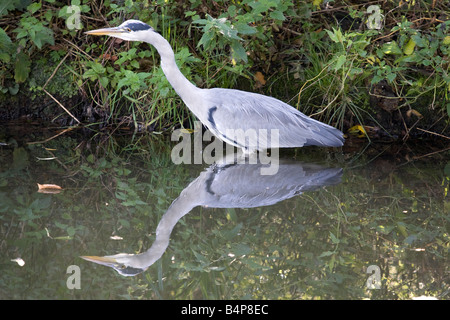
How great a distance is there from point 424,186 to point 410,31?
1.62m

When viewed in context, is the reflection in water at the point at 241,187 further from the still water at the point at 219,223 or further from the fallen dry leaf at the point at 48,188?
the fallen dry leaf at the point at 48,188

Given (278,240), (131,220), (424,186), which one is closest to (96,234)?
(131,220)

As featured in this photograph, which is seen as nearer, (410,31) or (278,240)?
(278,240)

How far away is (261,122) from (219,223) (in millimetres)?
1700

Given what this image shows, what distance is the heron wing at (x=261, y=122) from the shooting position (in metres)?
5.55

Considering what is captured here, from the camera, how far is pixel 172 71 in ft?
18.1

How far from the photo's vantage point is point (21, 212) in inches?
165

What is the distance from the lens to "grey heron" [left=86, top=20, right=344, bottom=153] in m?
5.52

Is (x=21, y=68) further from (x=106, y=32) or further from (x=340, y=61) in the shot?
(x=340, y=61)

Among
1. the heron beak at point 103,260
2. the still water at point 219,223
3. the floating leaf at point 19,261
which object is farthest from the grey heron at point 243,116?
the floating leaf at point 19,261

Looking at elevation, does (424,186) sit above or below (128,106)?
below
